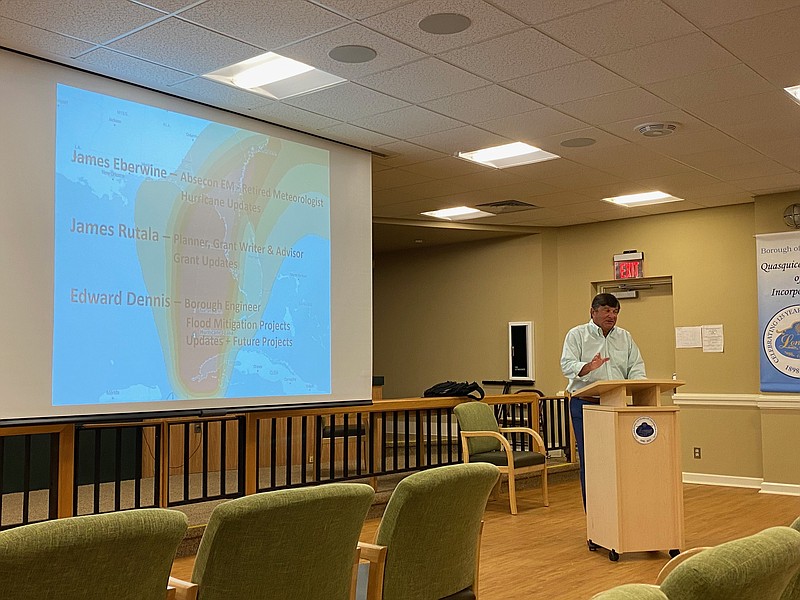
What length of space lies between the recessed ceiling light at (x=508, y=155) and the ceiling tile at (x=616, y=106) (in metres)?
0.97

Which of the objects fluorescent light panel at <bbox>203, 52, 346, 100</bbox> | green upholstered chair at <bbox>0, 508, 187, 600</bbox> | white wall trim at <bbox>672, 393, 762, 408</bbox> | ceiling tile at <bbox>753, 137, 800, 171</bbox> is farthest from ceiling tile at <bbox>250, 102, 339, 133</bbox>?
white wall trim at <bbox>672, 393, 762, 408</bbox>

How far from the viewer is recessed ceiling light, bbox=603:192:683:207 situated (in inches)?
325

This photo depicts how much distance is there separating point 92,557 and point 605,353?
4328 millimetres

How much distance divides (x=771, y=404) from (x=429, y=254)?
4912 millimetres

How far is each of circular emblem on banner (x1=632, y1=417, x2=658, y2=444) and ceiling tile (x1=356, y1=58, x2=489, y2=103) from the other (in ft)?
7.31

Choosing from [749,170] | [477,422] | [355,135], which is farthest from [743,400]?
[355,135]

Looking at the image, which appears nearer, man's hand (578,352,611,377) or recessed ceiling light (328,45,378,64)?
recessed ceiling light (328,45,378,64)

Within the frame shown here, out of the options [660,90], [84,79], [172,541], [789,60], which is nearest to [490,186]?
[660,90]

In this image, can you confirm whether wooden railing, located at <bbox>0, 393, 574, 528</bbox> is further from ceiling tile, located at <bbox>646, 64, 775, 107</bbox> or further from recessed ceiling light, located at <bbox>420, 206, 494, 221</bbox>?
ceiling tile, located at <bbox>646, 64, 775, 107</bbox>

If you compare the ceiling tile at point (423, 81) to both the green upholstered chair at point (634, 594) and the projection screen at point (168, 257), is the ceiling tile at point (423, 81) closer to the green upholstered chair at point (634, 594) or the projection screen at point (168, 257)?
the projection screen at point (168, 257)

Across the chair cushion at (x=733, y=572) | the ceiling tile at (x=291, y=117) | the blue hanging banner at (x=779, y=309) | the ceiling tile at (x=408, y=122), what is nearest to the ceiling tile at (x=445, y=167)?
the ceiling tile at (x=408, y=122)

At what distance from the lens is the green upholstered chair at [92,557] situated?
175 cm

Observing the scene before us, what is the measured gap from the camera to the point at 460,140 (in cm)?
611

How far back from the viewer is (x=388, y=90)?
495cm
